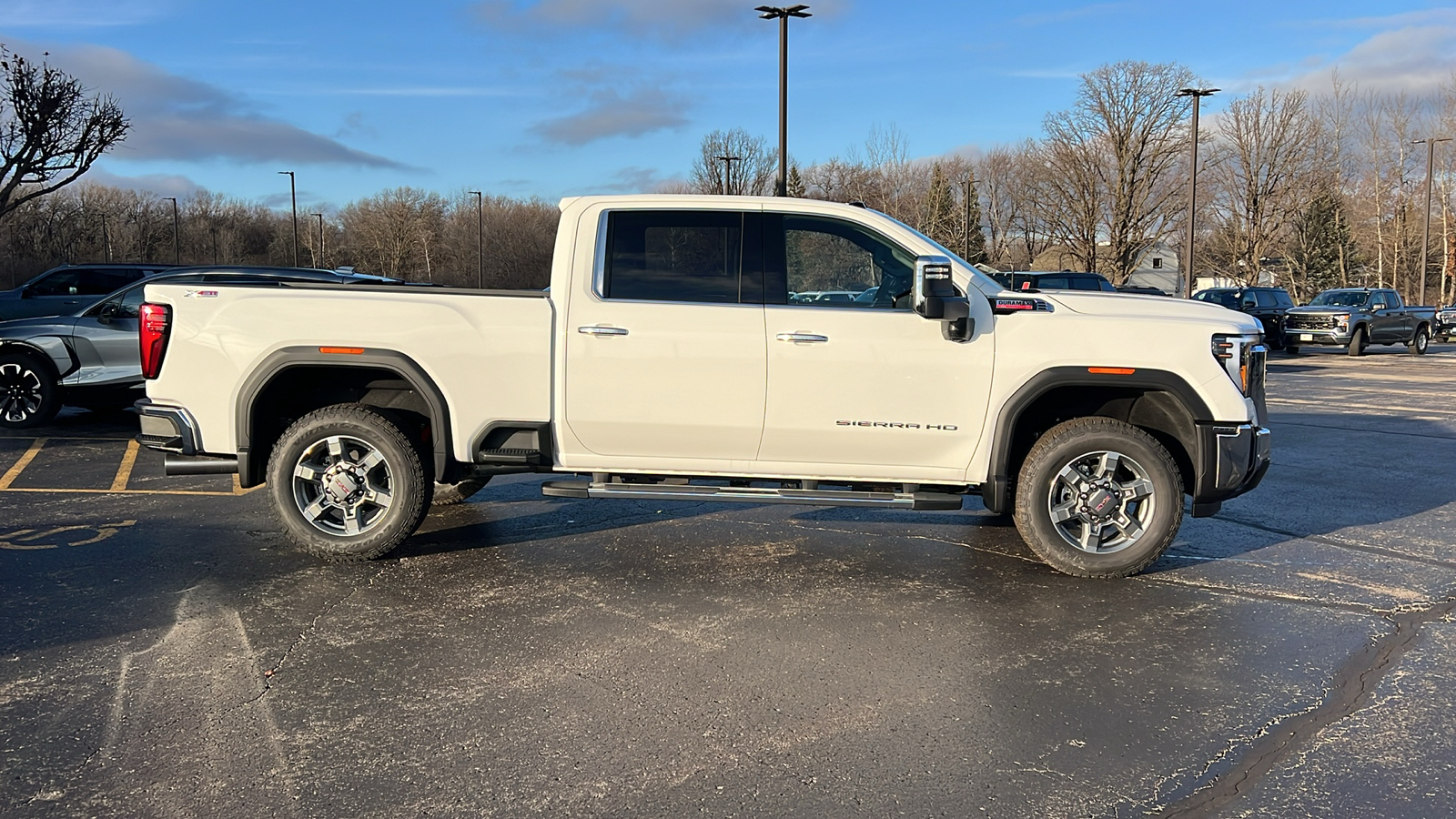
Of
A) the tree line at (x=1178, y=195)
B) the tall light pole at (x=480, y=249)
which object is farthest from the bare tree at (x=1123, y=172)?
the tall light pole at (x=480, y=249)

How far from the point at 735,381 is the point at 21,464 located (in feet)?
23.5

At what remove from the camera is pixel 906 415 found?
5.53 m

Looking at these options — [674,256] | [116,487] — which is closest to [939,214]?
[116,487]

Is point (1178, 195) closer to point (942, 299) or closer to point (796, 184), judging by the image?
point (796, 184)

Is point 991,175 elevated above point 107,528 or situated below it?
above

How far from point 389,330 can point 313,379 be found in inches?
29.4

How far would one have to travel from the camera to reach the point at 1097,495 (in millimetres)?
5617

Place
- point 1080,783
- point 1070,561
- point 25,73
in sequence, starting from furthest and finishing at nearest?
point 25,73, point 1070,561, point 1080,783

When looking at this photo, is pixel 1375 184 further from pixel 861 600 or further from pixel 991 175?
pixel 861 600

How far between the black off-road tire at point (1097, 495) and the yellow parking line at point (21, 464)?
24.9ft

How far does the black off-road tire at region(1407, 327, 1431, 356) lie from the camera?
28641mm

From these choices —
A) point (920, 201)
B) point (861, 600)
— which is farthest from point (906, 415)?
point (920, 201)

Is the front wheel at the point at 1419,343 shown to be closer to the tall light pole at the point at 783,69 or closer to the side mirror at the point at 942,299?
the tall light pole at the point at 783,69

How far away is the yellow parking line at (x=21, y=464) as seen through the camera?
8242mm
